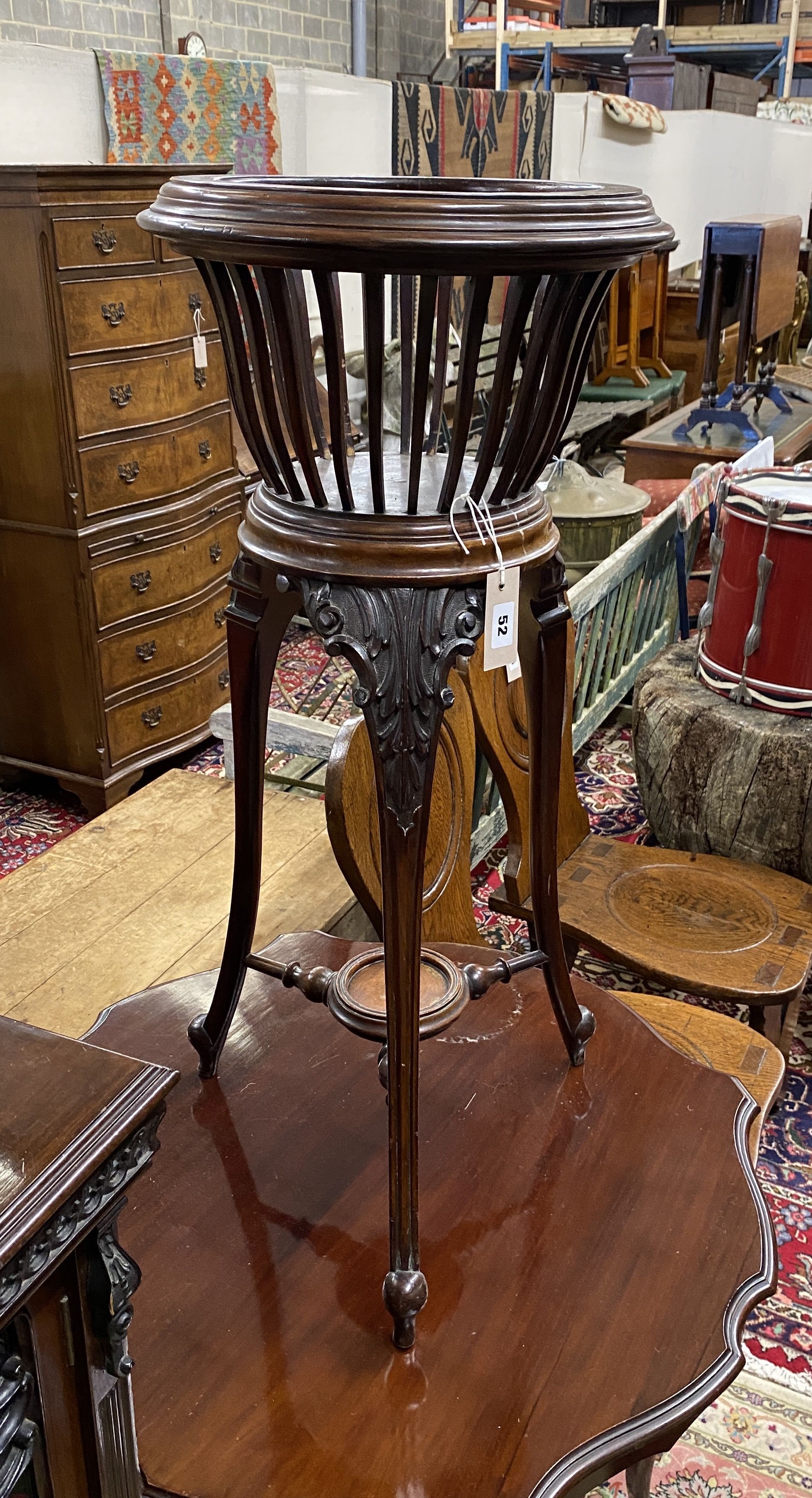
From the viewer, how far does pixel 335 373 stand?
94 cm

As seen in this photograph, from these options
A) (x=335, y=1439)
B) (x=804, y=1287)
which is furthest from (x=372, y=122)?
(x=335, y=1439)

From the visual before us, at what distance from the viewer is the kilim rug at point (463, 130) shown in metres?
6.11

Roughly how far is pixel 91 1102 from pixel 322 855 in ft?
6.57

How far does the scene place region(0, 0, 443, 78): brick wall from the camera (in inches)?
243

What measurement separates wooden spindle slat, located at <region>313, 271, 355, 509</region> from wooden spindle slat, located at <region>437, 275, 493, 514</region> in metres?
0.08

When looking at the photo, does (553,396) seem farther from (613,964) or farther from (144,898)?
(613,964)

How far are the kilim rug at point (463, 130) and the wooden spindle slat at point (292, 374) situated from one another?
5.55 m

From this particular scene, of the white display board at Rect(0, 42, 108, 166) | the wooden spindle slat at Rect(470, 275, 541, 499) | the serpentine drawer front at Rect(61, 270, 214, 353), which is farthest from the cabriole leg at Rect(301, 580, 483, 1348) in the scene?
the white display board at Rect(0, 42, 108, 166)

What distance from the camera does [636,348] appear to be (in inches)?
310

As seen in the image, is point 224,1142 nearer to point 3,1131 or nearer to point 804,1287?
point 3,1131

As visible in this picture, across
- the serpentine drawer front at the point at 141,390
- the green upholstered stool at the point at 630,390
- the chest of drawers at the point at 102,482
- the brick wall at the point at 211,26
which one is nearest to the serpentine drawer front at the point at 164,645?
the chest of drawers at the point at 102,482

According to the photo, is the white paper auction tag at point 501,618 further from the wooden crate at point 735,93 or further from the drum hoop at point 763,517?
the wooden crate at point 735,93

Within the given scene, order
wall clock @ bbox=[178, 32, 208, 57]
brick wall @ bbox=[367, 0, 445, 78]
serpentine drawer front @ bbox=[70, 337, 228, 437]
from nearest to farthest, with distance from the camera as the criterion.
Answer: serpentine drawer front @ bbox=[70, 337, 228, 437] → wall clock @ bbox=[178, 32, 208, 57] → brick wall @ bbox=[367, 0, 445, 78]

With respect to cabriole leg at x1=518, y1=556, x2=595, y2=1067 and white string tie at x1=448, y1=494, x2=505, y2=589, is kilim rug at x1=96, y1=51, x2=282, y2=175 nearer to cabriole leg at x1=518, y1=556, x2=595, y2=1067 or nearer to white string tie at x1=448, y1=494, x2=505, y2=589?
cabriole leg at x1=518, y1=556, x2=595, y2=1067
